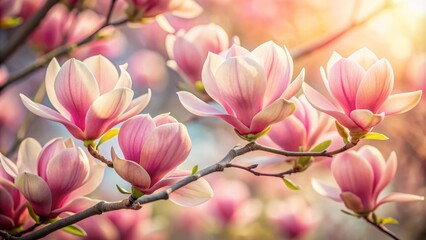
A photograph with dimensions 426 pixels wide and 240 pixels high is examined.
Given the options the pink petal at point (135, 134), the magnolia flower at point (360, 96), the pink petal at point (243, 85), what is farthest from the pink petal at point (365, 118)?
the pink petal at point (135, 134)

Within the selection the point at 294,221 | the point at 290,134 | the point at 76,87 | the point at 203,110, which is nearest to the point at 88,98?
the point at 76,87

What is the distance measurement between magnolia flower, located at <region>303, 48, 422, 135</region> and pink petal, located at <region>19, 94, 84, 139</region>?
0.25 m

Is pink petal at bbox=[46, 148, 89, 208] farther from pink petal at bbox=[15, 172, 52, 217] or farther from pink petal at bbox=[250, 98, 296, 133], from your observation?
pink petal at bbox=[250, 98, 296, 133]

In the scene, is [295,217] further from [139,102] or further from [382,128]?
[139,102]

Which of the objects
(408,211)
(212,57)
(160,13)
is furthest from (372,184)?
(408,211)

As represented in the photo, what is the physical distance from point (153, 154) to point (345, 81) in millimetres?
221

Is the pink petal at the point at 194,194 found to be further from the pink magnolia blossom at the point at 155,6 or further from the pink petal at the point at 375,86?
the pink magnolia blossom at the point at 155,6

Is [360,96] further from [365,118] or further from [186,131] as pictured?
[186,131]

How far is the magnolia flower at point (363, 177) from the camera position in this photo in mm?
707

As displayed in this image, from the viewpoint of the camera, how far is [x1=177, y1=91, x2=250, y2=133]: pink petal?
595 mm

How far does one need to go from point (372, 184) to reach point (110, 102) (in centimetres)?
36

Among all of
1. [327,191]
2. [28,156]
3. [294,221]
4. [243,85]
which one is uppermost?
[243,85]

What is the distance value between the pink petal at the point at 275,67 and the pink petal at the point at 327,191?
0.21 metres

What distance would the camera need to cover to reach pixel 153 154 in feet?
1.85
